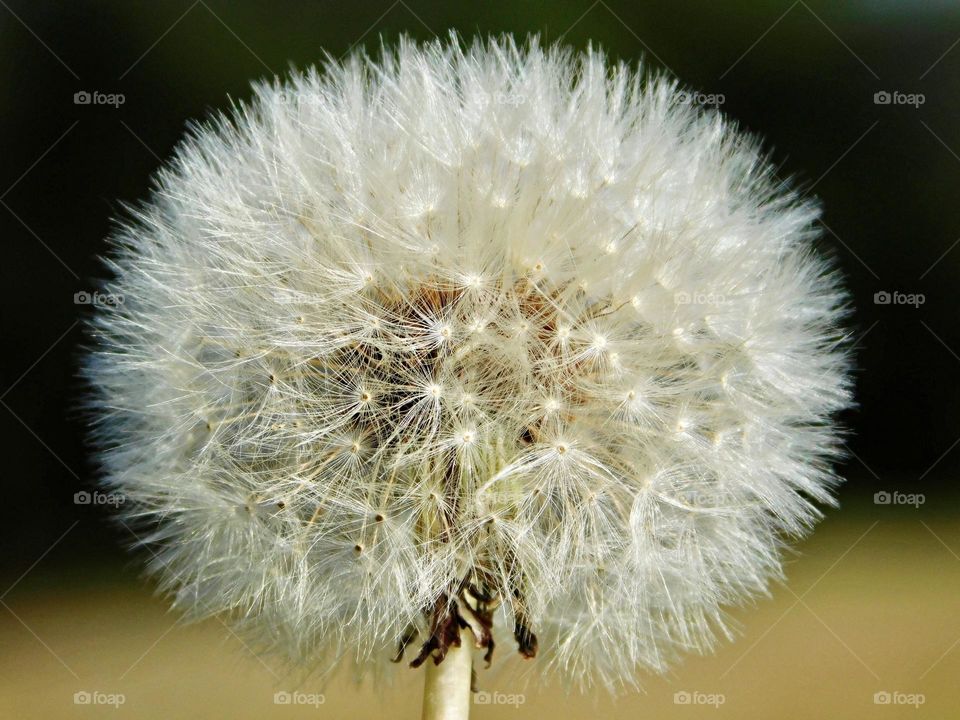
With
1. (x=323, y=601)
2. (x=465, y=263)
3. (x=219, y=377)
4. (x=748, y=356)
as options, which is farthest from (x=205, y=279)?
(x=748, y=356)

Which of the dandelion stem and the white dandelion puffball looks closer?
the white dandelion puffball

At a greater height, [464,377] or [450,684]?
[464,377]

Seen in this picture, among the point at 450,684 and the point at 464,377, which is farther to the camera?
the point at 450,684

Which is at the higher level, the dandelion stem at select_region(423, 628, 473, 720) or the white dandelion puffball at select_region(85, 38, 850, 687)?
the white dandelion puffball at select_region(85, 38, 850, 687)

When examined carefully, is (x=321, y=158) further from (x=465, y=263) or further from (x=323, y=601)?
(x=323, y=601)

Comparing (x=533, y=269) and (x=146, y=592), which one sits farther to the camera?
(x=146, y=592)
